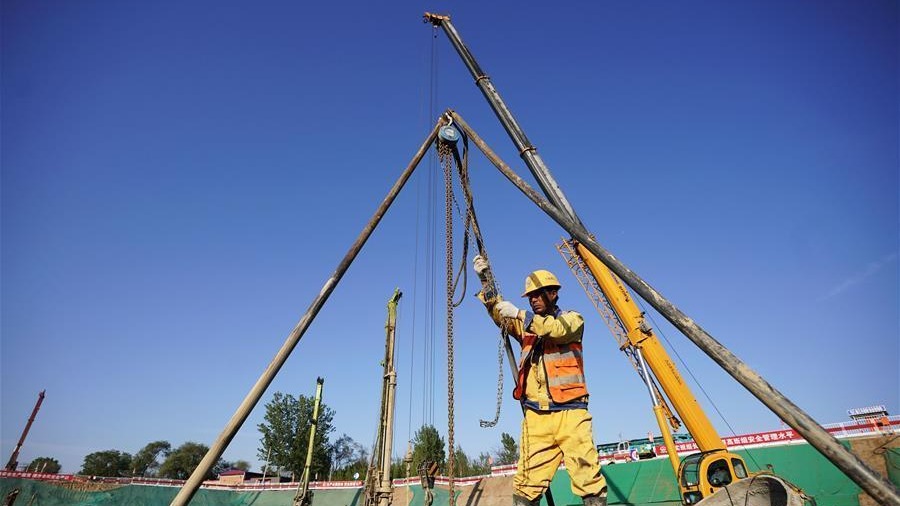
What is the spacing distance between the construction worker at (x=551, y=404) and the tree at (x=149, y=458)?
3682 inches

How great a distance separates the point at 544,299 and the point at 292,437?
1772 inches

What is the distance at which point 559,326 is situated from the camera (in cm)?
444

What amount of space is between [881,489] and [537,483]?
9.58 ft

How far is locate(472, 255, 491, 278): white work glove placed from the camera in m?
6.35

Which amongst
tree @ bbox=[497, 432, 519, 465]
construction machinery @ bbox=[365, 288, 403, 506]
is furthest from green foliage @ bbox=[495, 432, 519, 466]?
construction machinery @ bbox=[365, 288, 403, 506]

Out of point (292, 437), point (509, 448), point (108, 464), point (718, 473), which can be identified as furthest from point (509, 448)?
point (108, 464)

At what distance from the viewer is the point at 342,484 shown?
2289 centimetres

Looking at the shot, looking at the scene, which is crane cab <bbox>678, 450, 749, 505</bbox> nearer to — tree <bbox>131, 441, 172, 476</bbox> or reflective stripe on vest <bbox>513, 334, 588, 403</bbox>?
reflective stripe on vest <bbox>513, 334, 588, 403</bbox>

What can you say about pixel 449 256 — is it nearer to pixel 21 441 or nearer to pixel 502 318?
pixel 502 318

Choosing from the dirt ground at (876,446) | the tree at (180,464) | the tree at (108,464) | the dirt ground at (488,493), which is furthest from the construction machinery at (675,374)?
the tree at (108,464)

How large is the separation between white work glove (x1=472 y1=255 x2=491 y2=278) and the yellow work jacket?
4.62 ft

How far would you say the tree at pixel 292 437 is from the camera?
4125 cm

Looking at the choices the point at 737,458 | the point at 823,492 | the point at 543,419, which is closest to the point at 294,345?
the point at 543,419

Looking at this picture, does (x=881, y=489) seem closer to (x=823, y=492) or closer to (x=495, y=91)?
(x=495, y=91)
